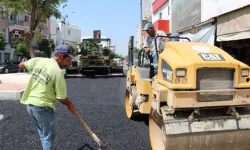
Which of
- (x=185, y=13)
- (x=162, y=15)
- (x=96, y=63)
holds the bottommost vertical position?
(x=96, y=63)

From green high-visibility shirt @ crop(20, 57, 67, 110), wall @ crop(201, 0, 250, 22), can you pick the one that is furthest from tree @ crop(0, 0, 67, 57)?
Answer: green high-visibility shirt @ crop(20, 57, 67, 110)

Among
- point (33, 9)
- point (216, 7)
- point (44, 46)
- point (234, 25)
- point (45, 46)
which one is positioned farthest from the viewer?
point (45, 46)

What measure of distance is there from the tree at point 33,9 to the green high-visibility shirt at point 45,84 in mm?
14944

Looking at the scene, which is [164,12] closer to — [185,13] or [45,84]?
[185,13]

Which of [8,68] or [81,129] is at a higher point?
[8,68]

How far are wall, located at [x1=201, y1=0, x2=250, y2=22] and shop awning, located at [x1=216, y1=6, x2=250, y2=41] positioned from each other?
0.58 metres

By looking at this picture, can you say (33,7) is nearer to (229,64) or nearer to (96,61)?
(96,61)

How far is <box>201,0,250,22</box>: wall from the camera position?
385 inches

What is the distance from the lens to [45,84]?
367cm

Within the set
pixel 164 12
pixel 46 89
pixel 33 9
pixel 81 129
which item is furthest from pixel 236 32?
pixel 164 12

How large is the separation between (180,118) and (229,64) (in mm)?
890

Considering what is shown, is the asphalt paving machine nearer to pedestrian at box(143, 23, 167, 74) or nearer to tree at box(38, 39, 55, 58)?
pedestrian at box(143, 23, 167, 74)

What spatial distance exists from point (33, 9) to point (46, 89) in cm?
1535

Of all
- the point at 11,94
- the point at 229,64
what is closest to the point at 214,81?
the point at 229,64
